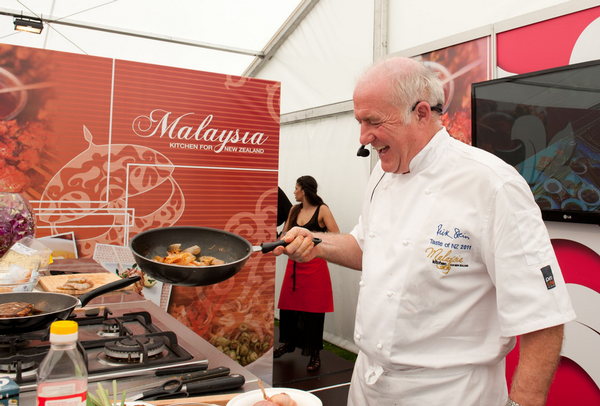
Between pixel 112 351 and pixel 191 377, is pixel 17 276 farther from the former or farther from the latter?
pixel 191 377

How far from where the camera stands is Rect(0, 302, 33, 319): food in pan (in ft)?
3.43

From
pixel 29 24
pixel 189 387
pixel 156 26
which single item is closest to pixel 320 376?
pixel 189 387

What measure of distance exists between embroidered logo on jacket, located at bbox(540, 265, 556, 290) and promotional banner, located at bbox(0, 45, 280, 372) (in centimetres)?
252

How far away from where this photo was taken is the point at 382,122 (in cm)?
134

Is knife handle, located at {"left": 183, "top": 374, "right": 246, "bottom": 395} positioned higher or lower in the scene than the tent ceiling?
lower

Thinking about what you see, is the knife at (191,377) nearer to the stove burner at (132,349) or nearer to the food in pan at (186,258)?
the stove burner at (132,349)

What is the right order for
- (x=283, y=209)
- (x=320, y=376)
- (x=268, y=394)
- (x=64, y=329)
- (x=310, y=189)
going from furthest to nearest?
(x=283, y=209), (x=310, y=189), (x=320, y=376), (x=268, y=394), (x=64, y=329)

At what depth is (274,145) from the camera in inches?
142

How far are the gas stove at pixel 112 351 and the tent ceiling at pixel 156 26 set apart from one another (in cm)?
430

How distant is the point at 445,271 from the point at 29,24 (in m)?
5.04

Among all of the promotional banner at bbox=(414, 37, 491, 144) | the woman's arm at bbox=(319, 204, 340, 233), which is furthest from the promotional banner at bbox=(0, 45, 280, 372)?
the promotional banner at bbox=(414, 37, 491, 144)

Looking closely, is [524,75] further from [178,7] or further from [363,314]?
[178,7]

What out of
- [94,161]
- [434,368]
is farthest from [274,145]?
[434,368]

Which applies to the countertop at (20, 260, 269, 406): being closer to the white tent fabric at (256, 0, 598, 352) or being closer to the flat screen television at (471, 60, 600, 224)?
the flat screen television at (471, 60, 600, 224)
